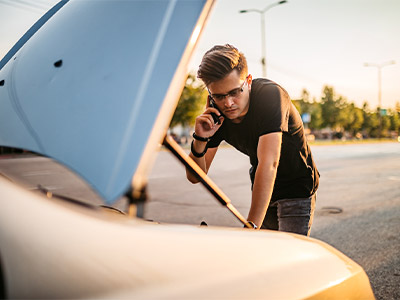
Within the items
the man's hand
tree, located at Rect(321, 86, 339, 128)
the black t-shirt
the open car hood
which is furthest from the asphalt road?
tree, located at Rect(321, 86, 339, 128)

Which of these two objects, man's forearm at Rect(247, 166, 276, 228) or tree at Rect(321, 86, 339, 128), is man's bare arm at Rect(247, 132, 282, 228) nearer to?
man's forearm at Rect(247, 166, 276, 228)

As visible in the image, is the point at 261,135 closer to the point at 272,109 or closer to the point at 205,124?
the point at 272,109

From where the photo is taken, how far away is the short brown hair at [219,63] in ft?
5.41

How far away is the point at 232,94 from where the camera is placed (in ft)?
5.77

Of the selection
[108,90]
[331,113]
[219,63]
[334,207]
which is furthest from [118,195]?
[331,113]

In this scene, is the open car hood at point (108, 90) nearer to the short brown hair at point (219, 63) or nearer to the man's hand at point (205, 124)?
the short brown hair at point (219, 63)

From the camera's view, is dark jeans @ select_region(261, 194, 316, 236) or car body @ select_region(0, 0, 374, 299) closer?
car body @ select_region(0, 0, 374, 299)

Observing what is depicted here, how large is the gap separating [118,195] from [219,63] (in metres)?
1.03

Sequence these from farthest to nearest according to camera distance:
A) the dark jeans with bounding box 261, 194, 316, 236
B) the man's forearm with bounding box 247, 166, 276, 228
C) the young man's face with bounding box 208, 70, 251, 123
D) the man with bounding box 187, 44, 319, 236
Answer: the dark jeans with bounding box 261, 194, 316, 236 → the young man's face with bounding box 208, 70, 251, 123 → the man with bounding box 187, 44, 319, 236 → the man's forearm with bounding box 247, 166, 276, 228

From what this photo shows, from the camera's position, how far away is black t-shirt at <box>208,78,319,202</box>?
69.3 inches

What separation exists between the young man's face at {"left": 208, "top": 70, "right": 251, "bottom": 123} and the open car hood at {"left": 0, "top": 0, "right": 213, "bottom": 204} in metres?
0.74

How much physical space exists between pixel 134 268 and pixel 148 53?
50 centimetres

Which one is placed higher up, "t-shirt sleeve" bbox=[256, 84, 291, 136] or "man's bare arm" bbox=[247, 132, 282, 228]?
"t-shirt sleeve" bbox=[256, 84, 291, 136]

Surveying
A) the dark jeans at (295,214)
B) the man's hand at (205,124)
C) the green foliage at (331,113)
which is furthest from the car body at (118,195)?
the green foliage at (331,113)
